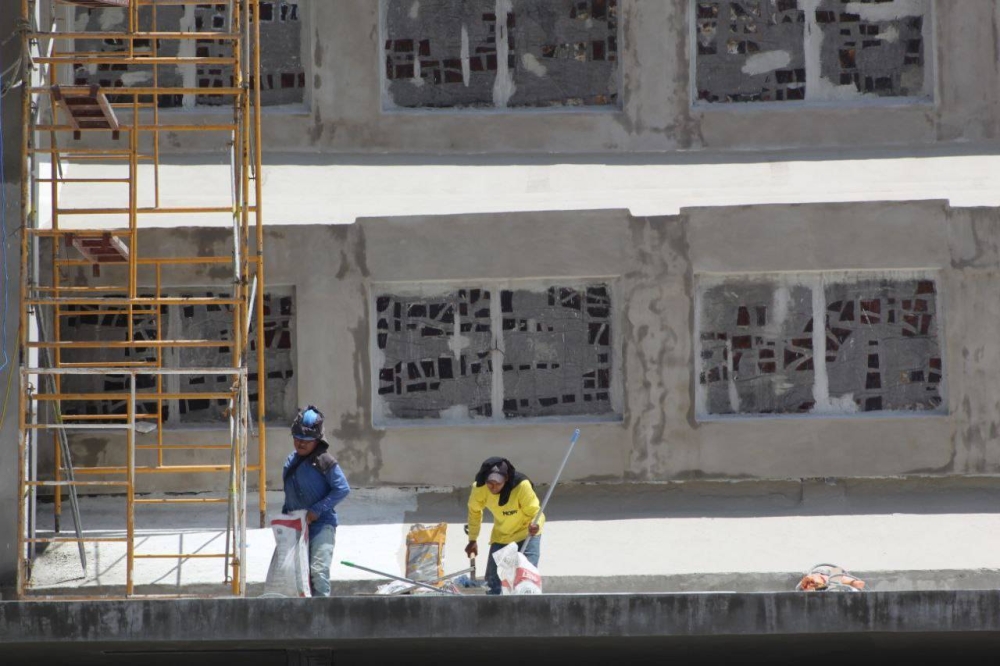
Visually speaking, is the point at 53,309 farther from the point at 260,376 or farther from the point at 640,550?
the point at 640,550

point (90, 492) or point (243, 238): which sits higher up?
point (243, 238)

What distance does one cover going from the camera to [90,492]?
15898mm

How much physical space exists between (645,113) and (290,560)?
6390 mm

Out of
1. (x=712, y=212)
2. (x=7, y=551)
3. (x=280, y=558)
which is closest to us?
(x=280, y=558)

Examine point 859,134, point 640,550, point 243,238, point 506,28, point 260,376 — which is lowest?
point 640,550

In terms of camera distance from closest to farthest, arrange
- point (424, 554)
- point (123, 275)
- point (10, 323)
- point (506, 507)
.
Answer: point (506, 507)
point (424, 554)
point (10, 323)
point (123, 275)

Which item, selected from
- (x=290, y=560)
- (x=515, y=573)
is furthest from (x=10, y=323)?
(x=515, y=573)

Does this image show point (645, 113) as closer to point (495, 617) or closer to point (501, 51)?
point (501, 51)

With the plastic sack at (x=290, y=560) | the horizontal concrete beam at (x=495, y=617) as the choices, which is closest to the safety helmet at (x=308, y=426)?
the plastic sack at (x=290, y=560)

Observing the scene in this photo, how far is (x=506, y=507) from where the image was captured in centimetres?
1350

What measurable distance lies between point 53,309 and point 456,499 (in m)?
4.09

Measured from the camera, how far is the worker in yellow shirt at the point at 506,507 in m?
13.4

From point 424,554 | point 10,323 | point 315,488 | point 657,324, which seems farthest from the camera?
point 657,324

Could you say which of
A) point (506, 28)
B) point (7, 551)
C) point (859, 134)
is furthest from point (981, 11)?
point (7, 551)
